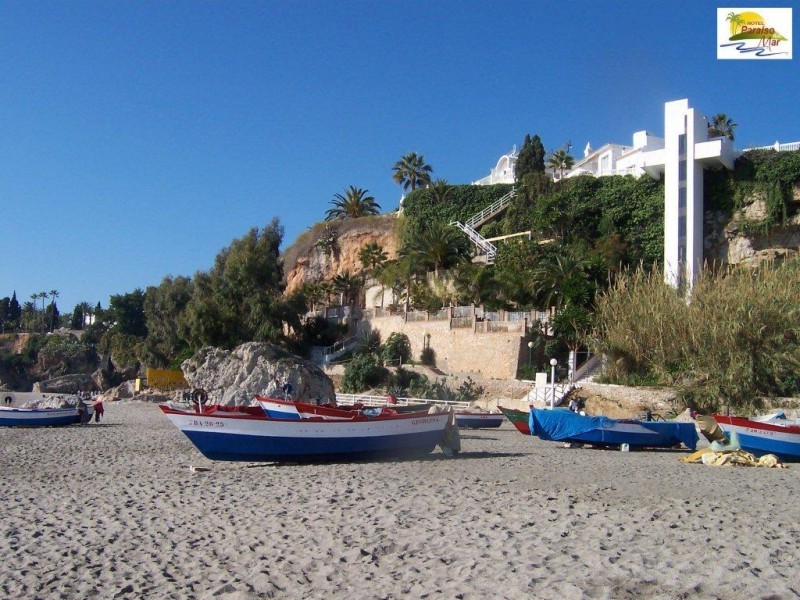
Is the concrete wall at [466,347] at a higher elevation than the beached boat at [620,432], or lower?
higher

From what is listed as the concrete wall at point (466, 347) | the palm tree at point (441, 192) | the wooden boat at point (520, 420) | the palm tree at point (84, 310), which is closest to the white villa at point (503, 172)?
the palm tree at point (441, 192)

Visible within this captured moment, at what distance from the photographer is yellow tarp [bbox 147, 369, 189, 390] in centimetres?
4475

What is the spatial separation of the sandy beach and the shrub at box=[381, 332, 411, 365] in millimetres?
22073

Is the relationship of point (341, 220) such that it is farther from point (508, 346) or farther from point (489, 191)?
point (508, 346)

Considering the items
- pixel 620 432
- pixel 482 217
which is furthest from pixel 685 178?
pixel 620 432

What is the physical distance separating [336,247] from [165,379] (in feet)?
47.1

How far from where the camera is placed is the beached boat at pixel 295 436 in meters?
13.8

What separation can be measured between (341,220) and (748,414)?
3366 cm

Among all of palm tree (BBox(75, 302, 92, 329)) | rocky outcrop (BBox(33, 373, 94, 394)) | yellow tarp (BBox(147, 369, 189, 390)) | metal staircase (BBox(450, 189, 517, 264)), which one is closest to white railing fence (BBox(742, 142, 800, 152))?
metal staircase (BBox(450, 189, 517, 264))

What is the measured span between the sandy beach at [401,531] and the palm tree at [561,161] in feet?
114

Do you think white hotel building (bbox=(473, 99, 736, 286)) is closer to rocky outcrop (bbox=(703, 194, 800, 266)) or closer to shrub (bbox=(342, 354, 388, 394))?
rocky outcrop (bbox=(703, 194, 800, 266))

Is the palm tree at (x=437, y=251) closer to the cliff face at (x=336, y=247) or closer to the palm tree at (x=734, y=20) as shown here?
the cliff face at (x=336, y=247)

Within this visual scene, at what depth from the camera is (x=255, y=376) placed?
30.8 m

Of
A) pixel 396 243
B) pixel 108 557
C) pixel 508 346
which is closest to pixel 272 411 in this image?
pixel 108 557
